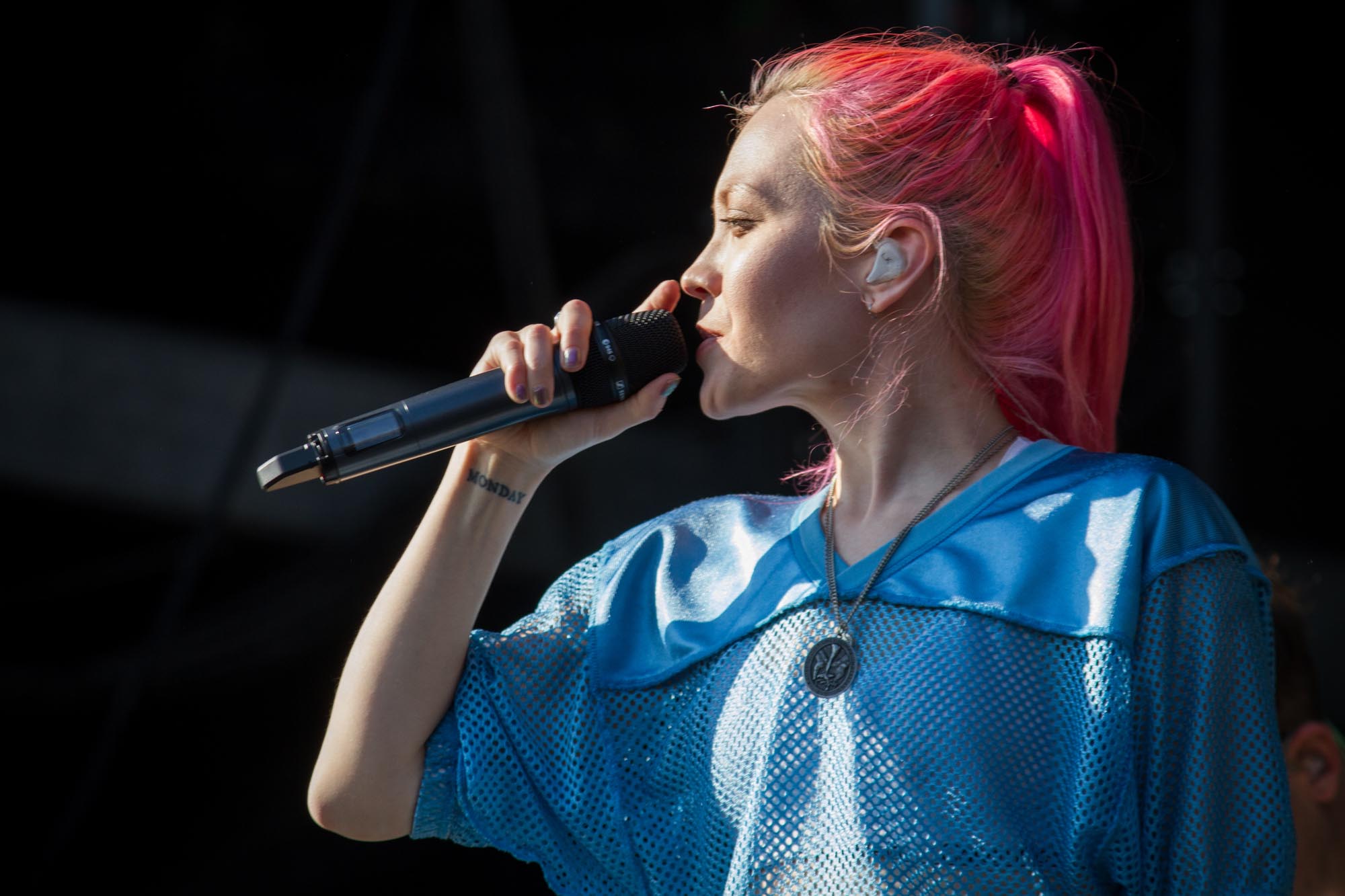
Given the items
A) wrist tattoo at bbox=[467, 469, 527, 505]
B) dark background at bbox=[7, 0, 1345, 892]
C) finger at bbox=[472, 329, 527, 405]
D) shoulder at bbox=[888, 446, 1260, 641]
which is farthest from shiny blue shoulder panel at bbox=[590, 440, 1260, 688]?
dark background at bbox=[7, 0, 1345, 892]

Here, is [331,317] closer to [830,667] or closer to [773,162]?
[773,162]

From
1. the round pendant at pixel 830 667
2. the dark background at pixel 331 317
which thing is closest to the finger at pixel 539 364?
the round pendant at pixel 830 667

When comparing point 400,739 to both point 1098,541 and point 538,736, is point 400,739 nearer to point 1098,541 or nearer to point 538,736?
point 538,736

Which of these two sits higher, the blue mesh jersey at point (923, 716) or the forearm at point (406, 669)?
the forearm at point (406, 669)

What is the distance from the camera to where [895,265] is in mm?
1100

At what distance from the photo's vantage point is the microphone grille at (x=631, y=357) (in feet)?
3.68

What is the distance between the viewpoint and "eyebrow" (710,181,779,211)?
1.12 m

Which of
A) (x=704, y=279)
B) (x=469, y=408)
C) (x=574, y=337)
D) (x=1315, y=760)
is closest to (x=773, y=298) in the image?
(x=704, y=279)

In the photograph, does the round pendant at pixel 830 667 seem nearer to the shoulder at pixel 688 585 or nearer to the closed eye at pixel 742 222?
the shoulder at pixel 688 585

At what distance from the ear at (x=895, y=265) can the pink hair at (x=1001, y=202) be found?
0.04 feet

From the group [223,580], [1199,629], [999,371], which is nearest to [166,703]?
[223,580]

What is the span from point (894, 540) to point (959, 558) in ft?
0.21

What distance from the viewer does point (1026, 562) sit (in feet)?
3.32

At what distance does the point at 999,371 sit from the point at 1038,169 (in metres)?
0.19
